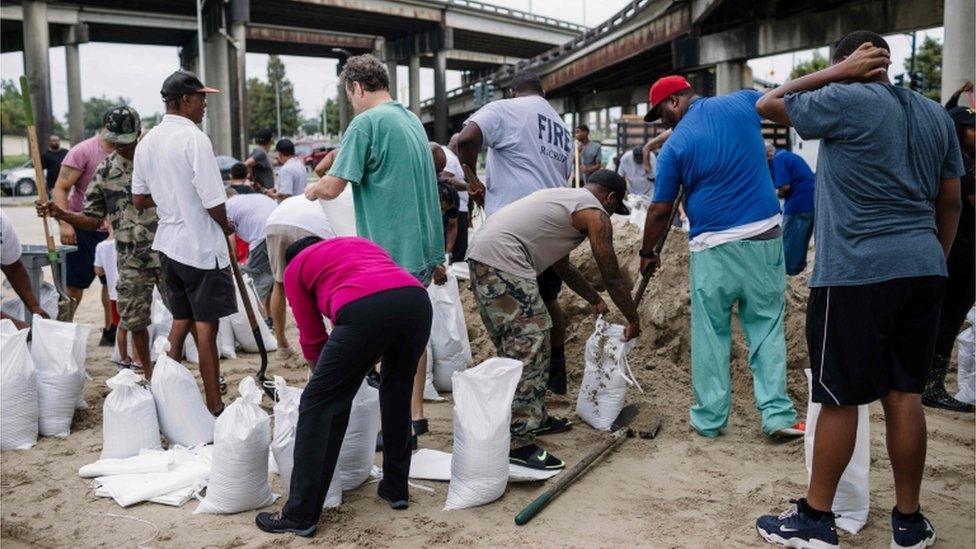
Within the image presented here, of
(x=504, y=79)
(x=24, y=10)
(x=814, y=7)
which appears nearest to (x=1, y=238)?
(x=814, y=7)

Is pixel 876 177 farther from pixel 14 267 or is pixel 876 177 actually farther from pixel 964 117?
pixel 14 267

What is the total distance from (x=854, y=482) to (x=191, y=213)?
3.45 metres

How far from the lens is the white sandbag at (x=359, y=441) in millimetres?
3812

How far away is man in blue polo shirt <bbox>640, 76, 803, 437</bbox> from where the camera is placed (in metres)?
4.36

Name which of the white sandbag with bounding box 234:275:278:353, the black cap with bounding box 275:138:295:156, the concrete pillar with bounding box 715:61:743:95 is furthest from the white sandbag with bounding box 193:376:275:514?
the concrete pillar with bounding box 715:61:743:95

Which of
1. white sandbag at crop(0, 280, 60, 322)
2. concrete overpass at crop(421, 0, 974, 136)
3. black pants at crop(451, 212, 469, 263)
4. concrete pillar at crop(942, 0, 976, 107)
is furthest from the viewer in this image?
concrete overpass at crop(421, 0, 974, 136)

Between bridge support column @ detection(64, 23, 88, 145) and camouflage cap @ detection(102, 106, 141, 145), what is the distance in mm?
32470

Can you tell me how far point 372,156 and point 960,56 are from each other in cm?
1027

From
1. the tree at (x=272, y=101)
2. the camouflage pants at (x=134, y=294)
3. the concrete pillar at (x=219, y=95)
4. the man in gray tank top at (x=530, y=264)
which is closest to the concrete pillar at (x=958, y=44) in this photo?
the man in gray tank top at (x=530, y=264)

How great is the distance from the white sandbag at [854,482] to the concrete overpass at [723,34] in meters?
9.80

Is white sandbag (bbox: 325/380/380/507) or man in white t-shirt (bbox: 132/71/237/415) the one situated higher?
man in white t-shirt (bbox: 132/71/237/415)

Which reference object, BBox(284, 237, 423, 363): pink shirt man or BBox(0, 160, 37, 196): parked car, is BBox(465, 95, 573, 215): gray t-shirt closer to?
BBox(284, 237, 423, 363): pink shirt man

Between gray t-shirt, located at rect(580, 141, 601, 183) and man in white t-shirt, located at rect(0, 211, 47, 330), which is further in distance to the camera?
gray t-shirt, located at rect(580, 141, 601, 183)

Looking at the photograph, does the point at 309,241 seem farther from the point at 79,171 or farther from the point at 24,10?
the point at 24,10
